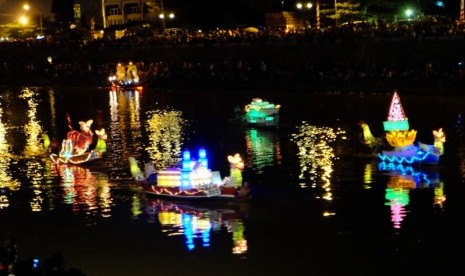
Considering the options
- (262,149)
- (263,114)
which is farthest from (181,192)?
(263,114)

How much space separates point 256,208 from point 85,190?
250 inches

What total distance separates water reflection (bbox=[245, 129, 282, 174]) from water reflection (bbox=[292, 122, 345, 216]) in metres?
0.91

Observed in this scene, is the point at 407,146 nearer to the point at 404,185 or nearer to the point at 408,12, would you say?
the point at 404,185

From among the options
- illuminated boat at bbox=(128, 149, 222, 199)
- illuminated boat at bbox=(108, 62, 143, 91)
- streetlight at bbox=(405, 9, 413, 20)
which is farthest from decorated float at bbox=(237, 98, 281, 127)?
streetlight at bbox=(405, 9, 413, 20)

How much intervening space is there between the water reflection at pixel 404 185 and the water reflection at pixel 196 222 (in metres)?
4.00

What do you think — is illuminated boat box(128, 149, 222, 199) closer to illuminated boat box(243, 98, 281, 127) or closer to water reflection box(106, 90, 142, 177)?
water reflection box(106, 90, 142, 177)

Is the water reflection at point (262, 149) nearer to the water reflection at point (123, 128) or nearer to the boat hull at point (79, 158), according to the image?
the water reflection at point (123, 128)

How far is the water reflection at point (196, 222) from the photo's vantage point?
762 inches

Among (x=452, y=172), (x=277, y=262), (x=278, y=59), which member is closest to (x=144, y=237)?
(x=277, y=262)

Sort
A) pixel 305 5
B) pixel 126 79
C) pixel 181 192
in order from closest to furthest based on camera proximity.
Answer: pixel 181 192 < pixel 126 79 < pixel 305 5

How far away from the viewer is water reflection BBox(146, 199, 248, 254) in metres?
19.3

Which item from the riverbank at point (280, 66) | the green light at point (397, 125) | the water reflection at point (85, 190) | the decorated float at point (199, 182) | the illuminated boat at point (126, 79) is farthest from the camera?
the illuminated boat at point (126, 79)

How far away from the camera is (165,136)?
123ft

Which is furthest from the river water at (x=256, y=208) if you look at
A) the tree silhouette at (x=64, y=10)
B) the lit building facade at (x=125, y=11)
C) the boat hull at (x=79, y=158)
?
the tree silhouette at (x=64, y=10)
